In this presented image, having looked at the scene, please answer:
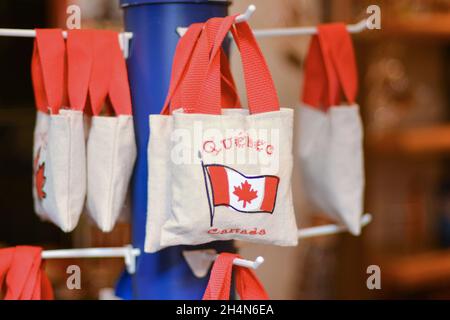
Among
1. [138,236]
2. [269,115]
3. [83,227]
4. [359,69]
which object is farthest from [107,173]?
[359,69]

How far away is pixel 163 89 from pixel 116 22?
1.92 feet

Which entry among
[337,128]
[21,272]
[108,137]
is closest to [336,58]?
[337,128]

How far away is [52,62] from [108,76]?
0.22 ft

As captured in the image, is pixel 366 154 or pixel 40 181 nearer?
pixel 40 181

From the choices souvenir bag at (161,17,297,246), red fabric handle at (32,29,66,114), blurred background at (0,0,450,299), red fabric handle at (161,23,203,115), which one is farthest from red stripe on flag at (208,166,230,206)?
blurred background at (0,0,450,299)

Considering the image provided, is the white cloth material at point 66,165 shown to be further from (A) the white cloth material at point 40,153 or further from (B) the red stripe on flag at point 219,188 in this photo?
(B) the red stripe on flag at point 219,188

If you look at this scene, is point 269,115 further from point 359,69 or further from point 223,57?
point 359,69

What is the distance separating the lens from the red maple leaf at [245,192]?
69 cm

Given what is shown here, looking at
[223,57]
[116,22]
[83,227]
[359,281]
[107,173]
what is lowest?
[359,281]

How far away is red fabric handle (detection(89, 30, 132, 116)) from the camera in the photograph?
2.58 ft

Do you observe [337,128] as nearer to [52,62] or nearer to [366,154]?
[52,62]

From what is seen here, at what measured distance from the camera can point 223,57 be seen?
0.77m

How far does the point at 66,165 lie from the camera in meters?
0.76

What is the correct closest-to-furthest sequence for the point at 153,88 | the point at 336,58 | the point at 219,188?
the point at 219,188, the point at 153,88, the point at 336,58
